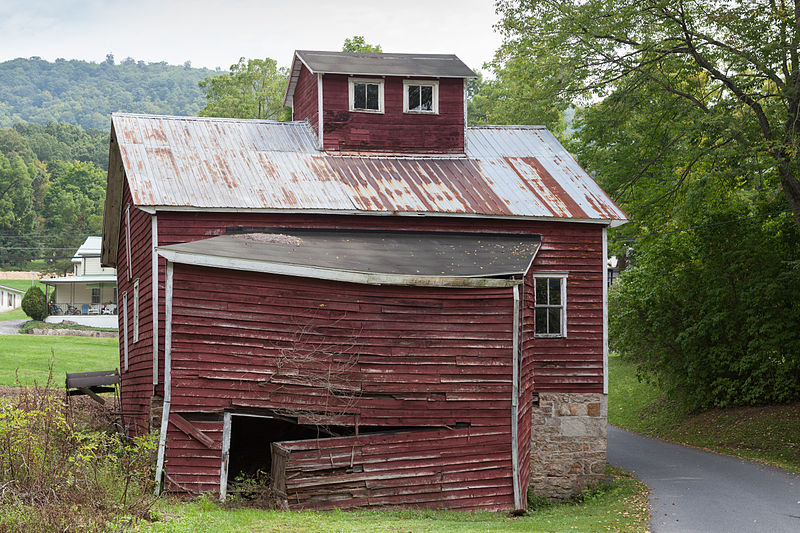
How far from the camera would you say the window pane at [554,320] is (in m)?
18.9

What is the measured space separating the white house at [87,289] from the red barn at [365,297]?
4001 cm

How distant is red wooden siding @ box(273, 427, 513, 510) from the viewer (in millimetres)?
14328

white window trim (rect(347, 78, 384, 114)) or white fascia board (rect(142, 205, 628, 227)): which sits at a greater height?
white window trim (rect(347, 78, 384, 114))

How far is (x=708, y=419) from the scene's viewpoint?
89.9 ft

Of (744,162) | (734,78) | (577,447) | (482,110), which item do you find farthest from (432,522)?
(482,110)

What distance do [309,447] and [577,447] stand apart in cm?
702

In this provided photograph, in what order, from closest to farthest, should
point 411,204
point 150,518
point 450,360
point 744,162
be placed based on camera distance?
point 150,518, point 450,360, point 411,204, point 744,162

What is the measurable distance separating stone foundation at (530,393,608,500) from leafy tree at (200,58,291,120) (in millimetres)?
33504

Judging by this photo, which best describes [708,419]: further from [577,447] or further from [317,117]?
[317,117]

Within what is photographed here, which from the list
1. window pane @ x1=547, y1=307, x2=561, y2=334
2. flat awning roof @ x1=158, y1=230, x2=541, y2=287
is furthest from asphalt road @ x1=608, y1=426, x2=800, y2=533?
flat awning roof @ x1=158, y1=230, x2=541, y2=287

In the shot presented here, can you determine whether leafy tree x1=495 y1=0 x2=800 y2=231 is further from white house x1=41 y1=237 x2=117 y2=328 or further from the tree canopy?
white house x1=41 y1=237 x2=117 y2=328

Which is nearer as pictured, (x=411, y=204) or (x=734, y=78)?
(x=411, y=204)

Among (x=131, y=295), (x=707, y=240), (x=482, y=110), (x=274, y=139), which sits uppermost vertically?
(x=482, y=110)

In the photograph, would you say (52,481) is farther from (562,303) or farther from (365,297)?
(562,303)
